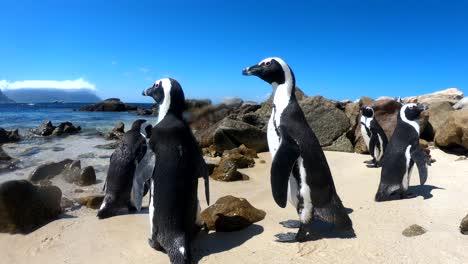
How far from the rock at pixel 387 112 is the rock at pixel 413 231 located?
7232mm

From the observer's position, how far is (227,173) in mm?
7605

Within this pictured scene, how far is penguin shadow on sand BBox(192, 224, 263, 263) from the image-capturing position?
3.98 meters

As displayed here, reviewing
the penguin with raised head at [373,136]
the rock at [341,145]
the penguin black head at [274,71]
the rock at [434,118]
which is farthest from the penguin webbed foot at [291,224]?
the rock at [434,118]

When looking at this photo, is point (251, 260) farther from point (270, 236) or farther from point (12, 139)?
point (12, 139)

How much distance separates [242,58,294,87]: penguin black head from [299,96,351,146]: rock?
6.77 meters

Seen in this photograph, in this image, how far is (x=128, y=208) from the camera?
18.7ft

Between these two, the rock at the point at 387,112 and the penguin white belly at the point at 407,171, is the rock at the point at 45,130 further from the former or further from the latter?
the penguin white belly at the point at 407,171

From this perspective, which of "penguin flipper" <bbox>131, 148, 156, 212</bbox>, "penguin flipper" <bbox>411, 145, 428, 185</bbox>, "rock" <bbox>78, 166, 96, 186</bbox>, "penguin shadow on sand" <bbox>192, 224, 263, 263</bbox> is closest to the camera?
"penguin shadow on sand" <bbox>192, 224, 263, 263</bbox>

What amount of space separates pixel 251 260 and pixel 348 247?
34.7 inches

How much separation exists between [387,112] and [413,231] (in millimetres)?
7711

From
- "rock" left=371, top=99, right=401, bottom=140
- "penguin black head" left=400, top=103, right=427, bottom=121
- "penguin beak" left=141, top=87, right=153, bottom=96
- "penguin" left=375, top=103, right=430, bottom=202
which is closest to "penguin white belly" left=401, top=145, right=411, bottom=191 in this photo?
"penguin" left=375, top=103, right=430, bottom=202

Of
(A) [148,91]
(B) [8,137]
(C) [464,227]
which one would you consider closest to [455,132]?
(C) [464,227]

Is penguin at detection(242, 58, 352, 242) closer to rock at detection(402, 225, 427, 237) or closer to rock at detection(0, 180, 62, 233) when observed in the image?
rock at detection(402, 225, 427, 237)

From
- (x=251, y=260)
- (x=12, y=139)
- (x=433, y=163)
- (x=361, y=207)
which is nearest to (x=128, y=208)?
(x=251, y=260)
